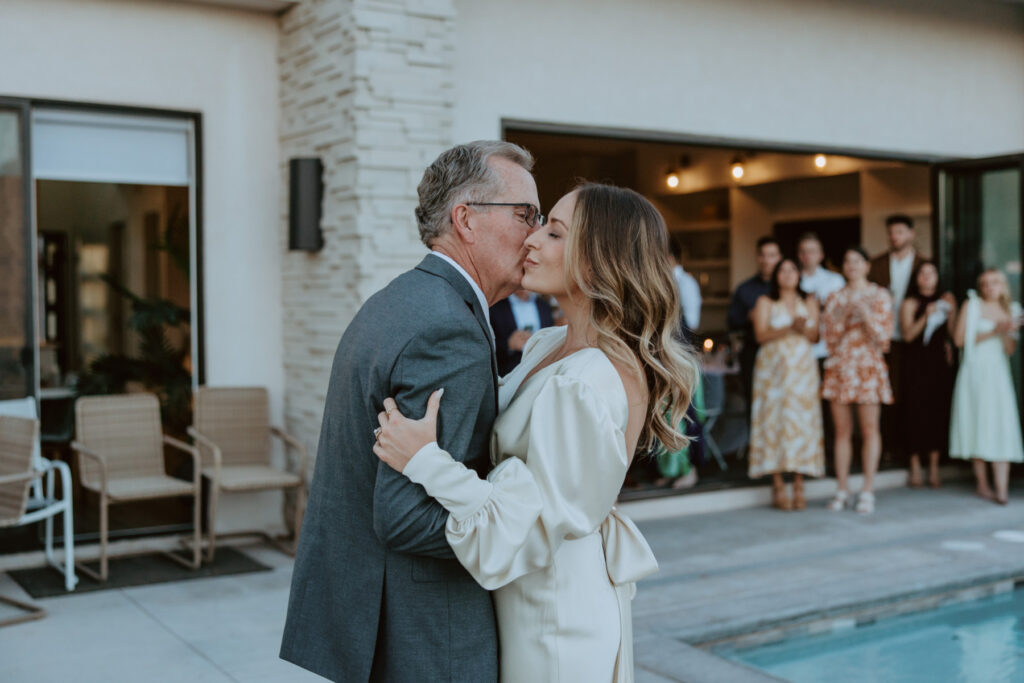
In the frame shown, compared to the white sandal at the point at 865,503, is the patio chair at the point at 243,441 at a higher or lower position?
higher

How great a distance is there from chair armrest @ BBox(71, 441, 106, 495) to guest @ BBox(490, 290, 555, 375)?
223 cm

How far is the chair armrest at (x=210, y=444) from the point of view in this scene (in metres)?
5.66

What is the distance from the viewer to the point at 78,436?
225 inches

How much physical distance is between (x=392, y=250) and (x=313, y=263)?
0.61 m

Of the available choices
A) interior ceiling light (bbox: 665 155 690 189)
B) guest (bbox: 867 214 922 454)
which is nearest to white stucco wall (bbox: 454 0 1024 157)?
guest (bbox: 867 214 922 454)

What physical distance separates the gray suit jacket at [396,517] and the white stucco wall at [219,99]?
4443 mm

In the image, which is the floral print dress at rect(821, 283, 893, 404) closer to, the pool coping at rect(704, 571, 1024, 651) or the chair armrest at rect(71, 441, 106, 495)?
the pool coping at rect(704, 571, 1024, 651)

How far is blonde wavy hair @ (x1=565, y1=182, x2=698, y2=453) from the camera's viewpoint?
213cm

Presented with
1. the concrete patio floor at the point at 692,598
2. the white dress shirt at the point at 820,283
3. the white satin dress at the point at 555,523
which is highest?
the white dress shirt at the point at 820,283

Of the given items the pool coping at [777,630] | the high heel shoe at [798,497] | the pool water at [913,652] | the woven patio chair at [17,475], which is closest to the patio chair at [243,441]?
the woven patio chair at [17,475]

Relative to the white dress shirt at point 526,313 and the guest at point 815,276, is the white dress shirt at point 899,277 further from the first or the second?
the white dress shirt at point 526,313

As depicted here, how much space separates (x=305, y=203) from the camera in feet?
20.0

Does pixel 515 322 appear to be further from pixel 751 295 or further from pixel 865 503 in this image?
pixel 865 503

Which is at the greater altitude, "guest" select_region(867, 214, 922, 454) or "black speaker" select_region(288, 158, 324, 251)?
"black speaker" select_region(288, 158, 324, 251)
